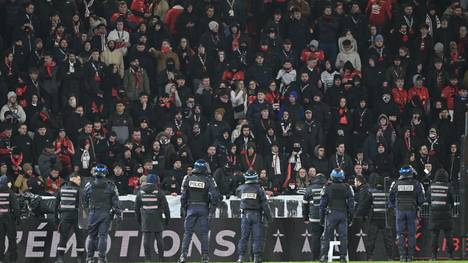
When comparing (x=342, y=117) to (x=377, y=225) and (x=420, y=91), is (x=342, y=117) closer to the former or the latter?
(x=420, y=91)

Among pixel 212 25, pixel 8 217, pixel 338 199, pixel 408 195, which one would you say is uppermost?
pixel 212 25

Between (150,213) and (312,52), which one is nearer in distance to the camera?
(150,213)

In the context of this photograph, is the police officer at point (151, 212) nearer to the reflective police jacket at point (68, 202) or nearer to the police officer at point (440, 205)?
the reflective police jacket at point (68, 202)

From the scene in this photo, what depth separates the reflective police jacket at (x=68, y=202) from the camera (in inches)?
1270

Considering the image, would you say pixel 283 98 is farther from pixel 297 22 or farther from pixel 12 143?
pixel 12 143

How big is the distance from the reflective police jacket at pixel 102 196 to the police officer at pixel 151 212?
2.18 metres

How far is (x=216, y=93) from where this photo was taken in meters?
38.3

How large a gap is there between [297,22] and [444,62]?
15.2 feet

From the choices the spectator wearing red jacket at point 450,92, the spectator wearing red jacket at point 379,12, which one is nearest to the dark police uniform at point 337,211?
the spectator wearing red jacket at point 450,92

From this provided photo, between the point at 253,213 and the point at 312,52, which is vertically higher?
the point at 312,52

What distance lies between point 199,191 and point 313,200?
360cm

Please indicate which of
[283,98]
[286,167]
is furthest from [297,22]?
[286,167]

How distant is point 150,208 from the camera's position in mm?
32469

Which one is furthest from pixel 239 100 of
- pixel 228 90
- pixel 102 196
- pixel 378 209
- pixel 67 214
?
pixel 102 196
